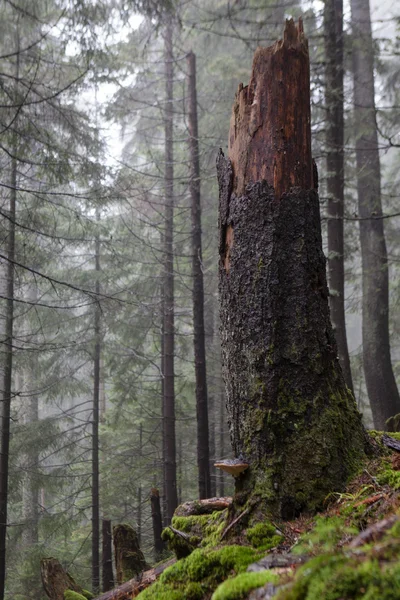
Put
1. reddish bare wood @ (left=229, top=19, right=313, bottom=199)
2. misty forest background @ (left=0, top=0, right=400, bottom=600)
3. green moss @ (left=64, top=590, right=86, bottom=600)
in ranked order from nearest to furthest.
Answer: reddish bare wood @ (left=229, top=19, right=313, bottom=199) < green moss @ (left=64, top=590, right=86, bottom=600) < misty forest background @ (left=0, top=0, right=400, bottom=600)

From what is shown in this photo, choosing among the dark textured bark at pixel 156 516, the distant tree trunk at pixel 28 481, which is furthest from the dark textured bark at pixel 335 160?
the distant tree trunk at pixel 28 481

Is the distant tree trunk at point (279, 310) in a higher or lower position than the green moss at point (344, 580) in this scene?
higher

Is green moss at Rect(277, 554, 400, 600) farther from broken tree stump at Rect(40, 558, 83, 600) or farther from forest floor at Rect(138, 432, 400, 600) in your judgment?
broken tree stump at Rect(40, 558, 83, 600)

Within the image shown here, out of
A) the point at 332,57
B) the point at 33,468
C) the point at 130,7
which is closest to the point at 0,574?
the point at 33,468

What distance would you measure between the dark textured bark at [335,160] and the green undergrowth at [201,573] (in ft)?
17.9

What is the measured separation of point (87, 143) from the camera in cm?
951

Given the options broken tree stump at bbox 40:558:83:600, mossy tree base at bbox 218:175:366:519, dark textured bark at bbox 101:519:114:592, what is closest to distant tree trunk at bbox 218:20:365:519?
mossy tree base at bbox 218:175:366:519

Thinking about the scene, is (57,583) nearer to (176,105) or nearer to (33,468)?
(33,468)

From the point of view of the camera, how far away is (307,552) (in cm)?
185

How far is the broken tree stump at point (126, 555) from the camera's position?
171 inches

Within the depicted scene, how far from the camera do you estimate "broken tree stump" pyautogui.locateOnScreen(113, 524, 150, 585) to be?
4.33m

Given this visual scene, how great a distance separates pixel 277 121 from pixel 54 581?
4729 millimetres

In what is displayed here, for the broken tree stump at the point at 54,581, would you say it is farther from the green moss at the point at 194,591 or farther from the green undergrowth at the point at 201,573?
the green moss at the point at 194,591

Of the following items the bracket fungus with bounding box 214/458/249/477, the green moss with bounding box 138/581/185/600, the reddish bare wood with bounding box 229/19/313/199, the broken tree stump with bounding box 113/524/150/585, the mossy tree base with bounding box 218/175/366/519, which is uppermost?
the reddish bare wood with bounding box 229/19/313/199
